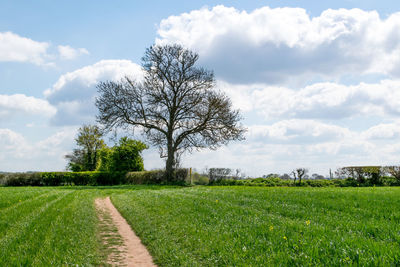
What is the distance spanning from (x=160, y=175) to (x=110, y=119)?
27.4ft

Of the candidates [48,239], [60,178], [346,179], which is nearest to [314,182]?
[346,179]

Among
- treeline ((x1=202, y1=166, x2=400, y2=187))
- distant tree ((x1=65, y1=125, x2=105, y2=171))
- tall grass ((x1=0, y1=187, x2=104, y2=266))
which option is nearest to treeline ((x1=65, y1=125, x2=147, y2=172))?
distant tree ((x1=65, y1=125, x2=105, y2=171))

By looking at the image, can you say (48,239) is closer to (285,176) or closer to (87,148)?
(285,176)

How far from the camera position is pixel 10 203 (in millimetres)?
15188

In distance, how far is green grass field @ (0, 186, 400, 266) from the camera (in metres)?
5.58

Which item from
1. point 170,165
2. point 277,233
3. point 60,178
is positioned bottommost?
point 277,233

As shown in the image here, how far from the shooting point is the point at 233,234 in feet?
24.2

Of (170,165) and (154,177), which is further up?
(170,165)

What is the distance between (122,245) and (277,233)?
156 inches

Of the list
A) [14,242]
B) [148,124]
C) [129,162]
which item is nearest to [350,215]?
[14,242]

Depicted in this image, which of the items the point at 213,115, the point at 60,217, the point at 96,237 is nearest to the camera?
the point at 96,237

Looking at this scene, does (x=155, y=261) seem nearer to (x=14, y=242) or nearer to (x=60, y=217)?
(x=14, y=242)

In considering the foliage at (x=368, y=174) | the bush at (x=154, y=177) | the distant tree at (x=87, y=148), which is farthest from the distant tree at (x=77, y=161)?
the foliage at (x=368, y=174)

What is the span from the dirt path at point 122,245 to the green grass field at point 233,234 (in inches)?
8.7
